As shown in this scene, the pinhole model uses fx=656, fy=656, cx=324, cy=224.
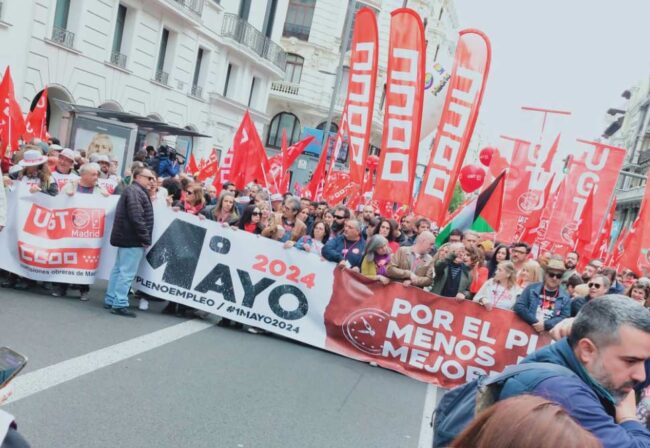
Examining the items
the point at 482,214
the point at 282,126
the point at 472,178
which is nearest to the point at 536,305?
the point at 482,214

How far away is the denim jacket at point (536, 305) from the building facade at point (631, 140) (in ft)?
119

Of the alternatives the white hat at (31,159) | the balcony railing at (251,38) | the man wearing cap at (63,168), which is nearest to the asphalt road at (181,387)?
the white hat at (31,159)

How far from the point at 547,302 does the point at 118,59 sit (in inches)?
691

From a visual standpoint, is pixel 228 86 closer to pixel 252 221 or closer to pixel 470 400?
pixel 252 221

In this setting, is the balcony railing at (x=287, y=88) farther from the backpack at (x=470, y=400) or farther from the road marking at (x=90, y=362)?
the backpack at (x=470, y=400)

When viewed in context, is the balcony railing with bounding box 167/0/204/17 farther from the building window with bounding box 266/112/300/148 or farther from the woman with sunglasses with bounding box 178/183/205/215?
the building window with bounding box 266/112/300/148

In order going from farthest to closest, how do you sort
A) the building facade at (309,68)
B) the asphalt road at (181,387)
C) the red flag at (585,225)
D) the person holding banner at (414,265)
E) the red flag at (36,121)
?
1. the building facade at (309,68)
2. the red flag at (585,225)
3. the red flag at (36,121)
4. the person holding banner at (414,265)
5. the asphalt road at (181,387)

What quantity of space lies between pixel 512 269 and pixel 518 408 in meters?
6.62

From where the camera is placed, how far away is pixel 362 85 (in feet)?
33.7

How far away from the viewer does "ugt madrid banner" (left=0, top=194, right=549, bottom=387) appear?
7.59 m

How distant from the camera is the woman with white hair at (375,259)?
8.23m

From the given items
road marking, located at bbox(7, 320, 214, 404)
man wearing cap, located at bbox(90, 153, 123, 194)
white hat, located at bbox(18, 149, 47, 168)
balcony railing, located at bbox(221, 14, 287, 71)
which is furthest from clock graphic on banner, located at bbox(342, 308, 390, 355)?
balcony railing, located at bbox(221, 14, 287, 71)

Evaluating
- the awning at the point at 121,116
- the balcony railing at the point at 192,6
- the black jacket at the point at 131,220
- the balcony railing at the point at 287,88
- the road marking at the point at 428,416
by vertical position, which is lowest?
the road marking at the point at 428,416

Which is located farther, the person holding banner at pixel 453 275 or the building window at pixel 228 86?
the building window at pixel 228 86
